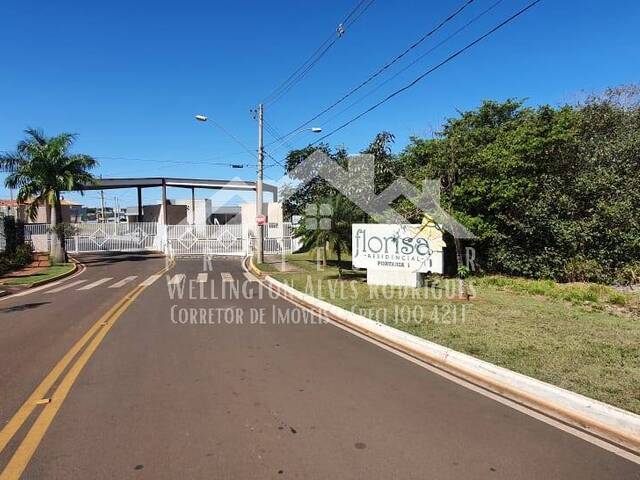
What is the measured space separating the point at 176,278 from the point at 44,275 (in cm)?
651

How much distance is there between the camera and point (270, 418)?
177 inches

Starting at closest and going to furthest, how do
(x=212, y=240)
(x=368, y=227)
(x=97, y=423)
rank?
(x=97, y=423)
(x=368, y=227)
(x=212, y=240)

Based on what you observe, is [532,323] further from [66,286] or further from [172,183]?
[172,183]

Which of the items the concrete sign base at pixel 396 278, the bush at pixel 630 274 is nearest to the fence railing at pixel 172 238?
the concrete sign base at pixel 396 278

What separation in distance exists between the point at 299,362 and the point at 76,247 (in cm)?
3470

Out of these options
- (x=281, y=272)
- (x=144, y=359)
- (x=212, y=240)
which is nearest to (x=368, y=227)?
(x=281, y=272)

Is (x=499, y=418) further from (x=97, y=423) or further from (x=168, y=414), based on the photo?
(x=97, y=423)

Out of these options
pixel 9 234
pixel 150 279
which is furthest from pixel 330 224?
pixel 9 234

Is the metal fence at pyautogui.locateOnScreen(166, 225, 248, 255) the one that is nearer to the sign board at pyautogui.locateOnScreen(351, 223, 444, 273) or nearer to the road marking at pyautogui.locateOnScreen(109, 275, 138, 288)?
the road marking at pyautogui.locateOnScreen(109, 275, 138, 288)

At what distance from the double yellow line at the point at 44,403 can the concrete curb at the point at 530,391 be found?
15.3 ft

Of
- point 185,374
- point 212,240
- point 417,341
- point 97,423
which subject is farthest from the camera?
point 212,240

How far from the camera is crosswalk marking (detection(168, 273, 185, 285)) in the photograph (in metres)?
17.6

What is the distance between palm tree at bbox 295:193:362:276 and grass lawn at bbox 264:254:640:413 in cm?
158

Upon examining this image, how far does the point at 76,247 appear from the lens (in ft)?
117
